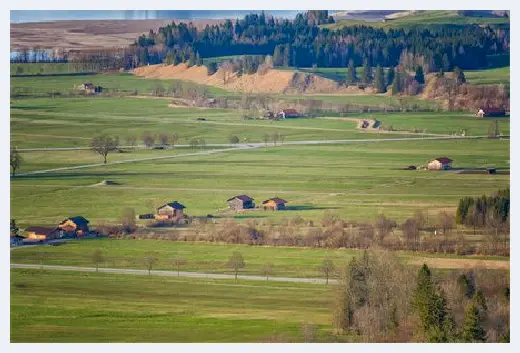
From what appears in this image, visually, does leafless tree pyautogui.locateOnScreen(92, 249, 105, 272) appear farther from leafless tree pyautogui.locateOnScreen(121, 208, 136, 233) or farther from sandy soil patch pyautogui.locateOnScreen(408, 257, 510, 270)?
sandy soil patch pyautogui.locateOnScreen(408, 257, 510, 270)

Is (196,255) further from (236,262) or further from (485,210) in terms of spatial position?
(485,210)

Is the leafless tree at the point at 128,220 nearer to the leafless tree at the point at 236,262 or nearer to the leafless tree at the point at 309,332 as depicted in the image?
the leafless tree at the point at 236,262

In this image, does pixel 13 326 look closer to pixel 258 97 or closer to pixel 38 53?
pixel 38 53

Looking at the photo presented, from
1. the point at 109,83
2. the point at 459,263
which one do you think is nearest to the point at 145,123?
the point at 109,83

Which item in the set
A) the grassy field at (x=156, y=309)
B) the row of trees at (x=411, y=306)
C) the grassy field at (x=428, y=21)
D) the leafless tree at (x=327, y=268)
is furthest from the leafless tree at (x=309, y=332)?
the grassy field at (x=428, y=21)

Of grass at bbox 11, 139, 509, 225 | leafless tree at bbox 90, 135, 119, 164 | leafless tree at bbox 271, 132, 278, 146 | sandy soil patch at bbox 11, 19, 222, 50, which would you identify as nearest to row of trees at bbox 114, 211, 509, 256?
grass at bbox 11, 139, 509, 225
